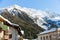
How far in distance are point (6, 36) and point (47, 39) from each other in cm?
5688

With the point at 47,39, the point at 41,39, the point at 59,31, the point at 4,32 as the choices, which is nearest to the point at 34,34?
the point at 41,39

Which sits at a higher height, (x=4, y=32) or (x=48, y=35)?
(x=4, y=32)

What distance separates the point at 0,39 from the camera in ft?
38.5

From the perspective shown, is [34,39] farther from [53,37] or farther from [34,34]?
[53,37]

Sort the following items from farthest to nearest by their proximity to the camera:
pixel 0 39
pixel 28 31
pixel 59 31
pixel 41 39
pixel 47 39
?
pixel 28 31, pixel 41 39, pixel 47 39, pixel 59 31, pixel 0 39

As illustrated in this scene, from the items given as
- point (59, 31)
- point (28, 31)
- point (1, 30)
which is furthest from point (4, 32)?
point (28, 31)

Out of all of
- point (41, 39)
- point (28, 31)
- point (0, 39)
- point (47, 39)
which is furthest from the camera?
point (28, 31)

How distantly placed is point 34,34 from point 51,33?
17628 millimetres

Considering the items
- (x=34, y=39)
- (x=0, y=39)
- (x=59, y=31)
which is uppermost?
(x=0, y=39)

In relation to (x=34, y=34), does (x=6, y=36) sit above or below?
above

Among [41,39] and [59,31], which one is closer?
[59,31]

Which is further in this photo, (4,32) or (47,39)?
(47,39)

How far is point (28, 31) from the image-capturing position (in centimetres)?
8119

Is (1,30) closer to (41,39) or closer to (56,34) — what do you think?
(56,34)
